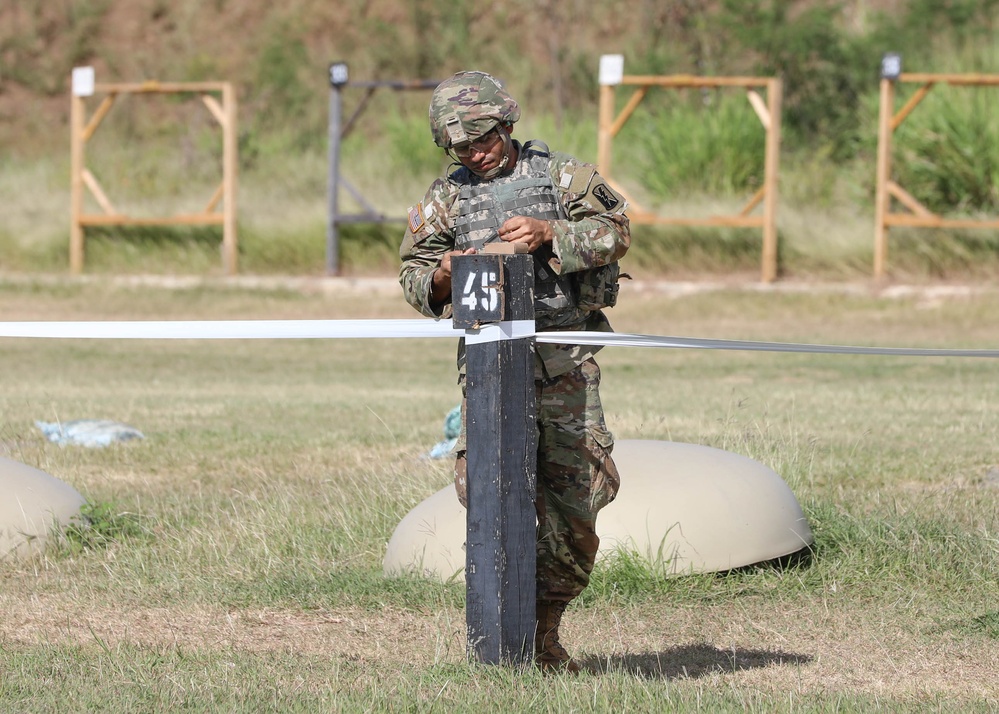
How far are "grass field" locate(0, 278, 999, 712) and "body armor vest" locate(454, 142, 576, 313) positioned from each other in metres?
1.01

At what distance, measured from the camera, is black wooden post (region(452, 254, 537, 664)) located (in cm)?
376

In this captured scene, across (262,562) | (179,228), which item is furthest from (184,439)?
(179,228)

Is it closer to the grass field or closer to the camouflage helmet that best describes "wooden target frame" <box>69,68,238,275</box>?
the grass field

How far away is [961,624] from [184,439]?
5.24 meters

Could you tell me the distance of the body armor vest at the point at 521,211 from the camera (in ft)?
13.3

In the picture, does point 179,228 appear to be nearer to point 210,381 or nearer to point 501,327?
point 210,381

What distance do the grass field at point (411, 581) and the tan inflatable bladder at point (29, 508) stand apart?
9 centimetres

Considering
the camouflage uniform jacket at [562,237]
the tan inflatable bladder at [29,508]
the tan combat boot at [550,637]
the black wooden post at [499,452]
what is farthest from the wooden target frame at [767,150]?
the black wooden post at [499,452]

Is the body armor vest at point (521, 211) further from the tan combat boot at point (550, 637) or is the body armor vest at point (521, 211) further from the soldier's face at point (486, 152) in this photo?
Result: the tan combat boot at point (550, 637)

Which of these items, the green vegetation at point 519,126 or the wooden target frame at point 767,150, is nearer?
the wooden target frame at point 767,150

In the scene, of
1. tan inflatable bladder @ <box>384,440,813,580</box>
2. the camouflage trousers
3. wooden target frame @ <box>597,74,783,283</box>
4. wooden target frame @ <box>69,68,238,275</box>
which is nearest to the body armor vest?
the camouflage trousers

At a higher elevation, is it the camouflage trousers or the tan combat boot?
the camouflage trousers

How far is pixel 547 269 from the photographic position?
4098 millimetres

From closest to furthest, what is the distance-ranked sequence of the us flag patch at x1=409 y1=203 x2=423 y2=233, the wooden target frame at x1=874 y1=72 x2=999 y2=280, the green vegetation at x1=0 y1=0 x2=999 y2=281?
the us flag patch at x1=409 y1=203 x2=423 y2=233 < the wooden target frame at x1=874 y1=72 x2=999 y2=280 < the green vegetation at x1=0 y1=0 x2=999 y2=281
